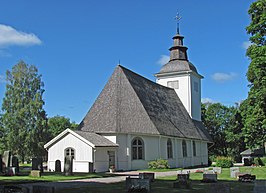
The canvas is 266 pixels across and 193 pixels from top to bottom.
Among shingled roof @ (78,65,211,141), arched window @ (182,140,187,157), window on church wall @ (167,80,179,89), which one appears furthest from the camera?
window on church wall @ (167,80,179,89)

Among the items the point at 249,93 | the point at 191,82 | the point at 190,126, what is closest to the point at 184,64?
the point at 191,82

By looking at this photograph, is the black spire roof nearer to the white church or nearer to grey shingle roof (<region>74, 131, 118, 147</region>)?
the white church

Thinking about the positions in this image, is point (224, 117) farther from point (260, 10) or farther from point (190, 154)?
point (260, 10)

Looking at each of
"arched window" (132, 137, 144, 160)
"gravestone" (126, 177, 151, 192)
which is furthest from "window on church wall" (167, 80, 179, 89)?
"gravestone" (126, 177, 151, 192)

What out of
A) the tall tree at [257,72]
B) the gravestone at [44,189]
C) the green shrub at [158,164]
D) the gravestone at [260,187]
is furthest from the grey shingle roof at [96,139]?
the gravestone at [260,187]

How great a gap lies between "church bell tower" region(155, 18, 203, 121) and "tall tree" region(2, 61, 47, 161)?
17045mm

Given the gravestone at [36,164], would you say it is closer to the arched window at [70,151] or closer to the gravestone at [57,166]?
the gravestone at [57,166]

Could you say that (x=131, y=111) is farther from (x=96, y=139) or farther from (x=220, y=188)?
(x=220, y=188)

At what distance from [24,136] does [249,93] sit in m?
29.1

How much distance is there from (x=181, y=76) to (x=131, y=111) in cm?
1564

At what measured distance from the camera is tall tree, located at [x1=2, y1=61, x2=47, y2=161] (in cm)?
4441

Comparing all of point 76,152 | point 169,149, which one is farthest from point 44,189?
point 169,149

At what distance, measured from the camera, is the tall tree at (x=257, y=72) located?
989 inches

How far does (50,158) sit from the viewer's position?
31453 millimetres
